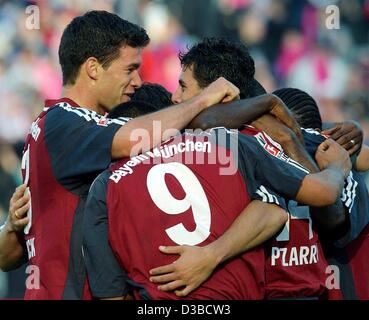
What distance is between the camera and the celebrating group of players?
10.1ft

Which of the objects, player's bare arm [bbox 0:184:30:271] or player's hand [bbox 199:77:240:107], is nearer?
player's hand [bbox 199:77:240:107]

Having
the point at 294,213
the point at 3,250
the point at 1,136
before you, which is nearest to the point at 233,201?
the point at 294,213

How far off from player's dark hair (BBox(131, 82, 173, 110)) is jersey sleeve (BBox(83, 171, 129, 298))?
802 mm

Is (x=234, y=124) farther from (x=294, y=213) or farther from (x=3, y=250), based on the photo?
(x=3, y=250)

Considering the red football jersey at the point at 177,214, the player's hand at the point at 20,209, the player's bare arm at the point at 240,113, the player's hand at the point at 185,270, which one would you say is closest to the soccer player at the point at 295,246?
the player's bare arm at the point at 240,113

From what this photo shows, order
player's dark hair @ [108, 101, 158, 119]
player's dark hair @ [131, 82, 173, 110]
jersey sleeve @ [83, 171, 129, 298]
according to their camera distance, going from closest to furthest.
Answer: jersey sleeve @ [83, 171, 129, 298], player's dark hair @ [108, 101, 158, 119], player's dark hair @ [131, 82, 173, 110]

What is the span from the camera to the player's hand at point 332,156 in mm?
3458

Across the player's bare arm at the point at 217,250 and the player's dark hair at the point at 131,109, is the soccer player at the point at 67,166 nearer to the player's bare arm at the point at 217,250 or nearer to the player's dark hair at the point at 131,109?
the player's dark hair at the point at 131,109

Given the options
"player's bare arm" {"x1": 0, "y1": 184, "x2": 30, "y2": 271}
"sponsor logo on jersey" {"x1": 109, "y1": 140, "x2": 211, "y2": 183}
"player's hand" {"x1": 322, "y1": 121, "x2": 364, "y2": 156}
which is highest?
"player's hand" {"x1": 322, "y1": 121, "x2": 364, "y2": 156}

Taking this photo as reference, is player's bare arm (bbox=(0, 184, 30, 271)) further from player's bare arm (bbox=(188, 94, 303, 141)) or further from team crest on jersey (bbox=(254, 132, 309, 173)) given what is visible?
team crest on jersey (bbox=(254, 132, 309, 173))

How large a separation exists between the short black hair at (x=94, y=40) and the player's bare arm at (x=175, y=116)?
0.56 meters

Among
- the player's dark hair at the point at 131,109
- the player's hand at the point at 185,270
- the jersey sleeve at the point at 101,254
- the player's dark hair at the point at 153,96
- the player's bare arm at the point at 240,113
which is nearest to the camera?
the player's hand at the point at 185,270

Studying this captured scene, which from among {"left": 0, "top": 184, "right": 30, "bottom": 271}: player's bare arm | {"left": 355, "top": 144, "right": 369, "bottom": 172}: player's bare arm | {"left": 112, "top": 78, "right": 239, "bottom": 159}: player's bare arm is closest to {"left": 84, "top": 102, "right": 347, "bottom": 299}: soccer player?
{"left": 112, "top": 78, "right": 239, "bottom": 159}: player's bare arm
